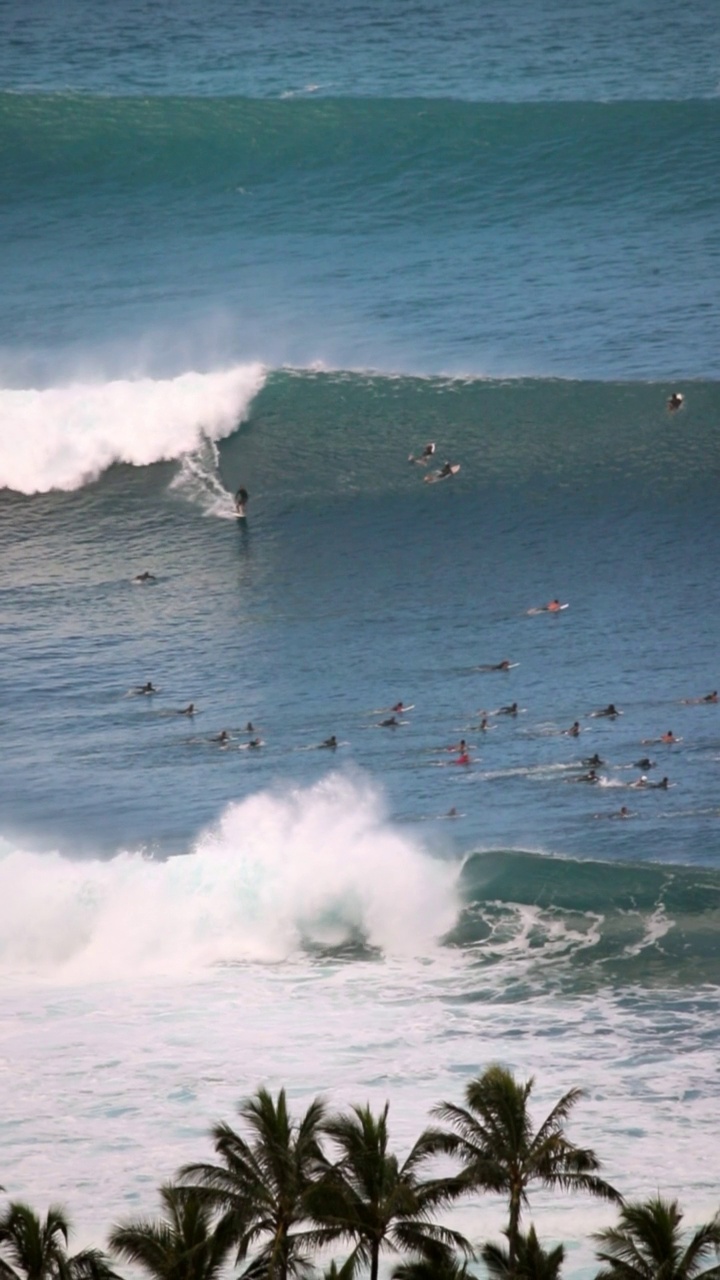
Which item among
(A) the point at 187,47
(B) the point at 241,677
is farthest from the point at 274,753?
(A) the point at 187,47

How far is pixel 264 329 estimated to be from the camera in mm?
51531

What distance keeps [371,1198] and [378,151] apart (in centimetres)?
3825

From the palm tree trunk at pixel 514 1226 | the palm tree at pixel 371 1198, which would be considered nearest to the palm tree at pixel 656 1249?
the palm tree trunk at pixel 514 1226

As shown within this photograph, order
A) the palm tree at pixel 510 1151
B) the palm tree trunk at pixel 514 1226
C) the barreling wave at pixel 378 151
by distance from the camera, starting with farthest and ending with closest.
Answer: the barreling wave at pixel 378 151 < the palm tree at pixel 510 1151 < the palm tree trunk at pixel 514 1226

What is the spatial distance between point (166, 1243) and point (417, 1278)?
6.06 feet

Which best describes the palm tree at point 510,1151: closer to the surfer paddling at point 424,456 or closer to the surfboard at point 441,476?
the surfboard at point 441,476

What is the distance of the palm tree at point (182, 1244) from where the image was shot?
20.5m

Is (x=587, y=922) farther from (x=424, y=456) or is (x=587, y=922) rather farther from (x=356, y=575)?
(x=424, y=456)

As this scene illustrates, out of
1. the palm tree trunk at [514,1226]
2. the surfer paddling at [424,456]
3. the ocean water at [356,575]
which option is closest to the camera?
the palm tree trunk at [514,1226]

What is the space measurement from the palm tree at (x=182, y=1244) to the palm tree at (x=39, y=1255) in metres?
0.24

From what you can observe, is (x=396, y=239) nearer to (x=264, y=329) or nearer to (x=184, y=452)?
(x=264, y=329)

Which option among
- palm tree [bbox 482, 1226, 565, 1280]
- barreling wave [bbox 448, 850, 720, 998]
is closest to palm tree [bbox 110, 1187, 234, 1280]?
palm tree [bbox 482, 1226, 565, 1280]

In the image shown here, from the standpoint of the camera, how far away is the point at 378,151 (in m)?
57.0

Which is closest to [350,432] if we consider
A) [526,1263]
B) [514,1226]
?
[514,1226]
